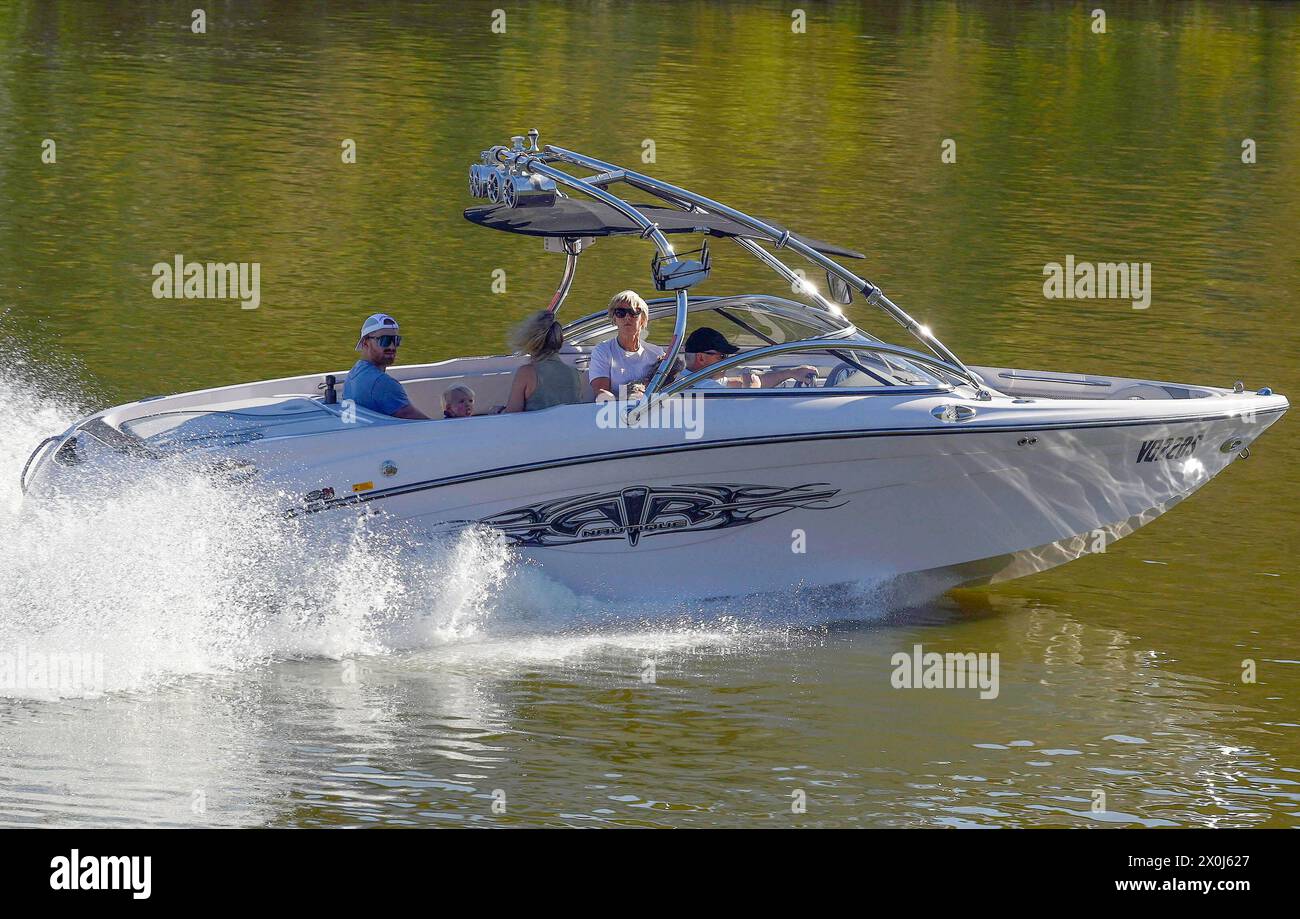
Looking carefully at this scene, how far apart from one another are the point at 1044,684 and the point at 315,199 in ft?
40.0

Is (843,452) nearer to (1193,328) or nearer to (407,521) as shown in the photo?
(407,521)

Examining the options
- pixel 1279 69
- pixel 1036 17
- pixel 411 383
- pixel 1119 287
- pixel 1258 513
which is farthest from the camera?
pixel 1036 17

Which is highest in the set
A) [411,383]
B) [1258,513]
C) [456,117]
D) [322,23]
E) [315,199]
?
[322,23]

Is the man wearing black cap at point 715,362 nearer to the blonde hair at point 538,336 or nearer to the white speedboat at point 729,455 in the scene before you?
the white speedboat at point 729,455

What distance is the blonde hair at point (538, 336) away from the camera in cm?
815

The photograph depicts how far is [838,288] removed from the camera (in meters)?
8.77

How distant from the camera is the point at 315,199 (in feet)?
60.6

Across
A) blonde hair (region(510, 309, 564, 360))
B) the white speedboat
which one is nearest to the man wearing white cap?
the white speedboat

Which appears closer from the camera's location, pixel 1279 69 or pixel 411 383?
pixel 411 383

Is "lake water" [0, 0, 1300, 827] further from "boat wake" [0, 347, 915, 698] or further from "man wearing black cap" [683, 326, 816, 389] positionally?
"man wearing black cap" [683, 326, 816, 389]

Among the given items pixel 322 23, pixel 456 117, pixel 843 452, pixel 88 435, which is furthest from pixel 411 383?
pixel 322 23

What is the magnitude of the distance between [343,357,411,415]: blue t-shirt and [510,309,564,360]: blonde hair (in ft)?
1.86

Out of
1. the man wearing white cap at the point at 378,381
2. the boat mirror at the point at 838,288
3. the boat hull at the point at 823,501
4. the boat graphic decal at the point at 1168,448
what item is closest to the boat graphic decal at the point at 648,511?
the boat hull at the point at 823,501

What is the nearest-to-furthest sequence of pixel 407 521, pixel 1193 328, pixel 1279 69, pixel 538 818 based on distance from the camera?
pixel 538 818, pixel 407 521, pixel 1193 328, pixel 1279 69
